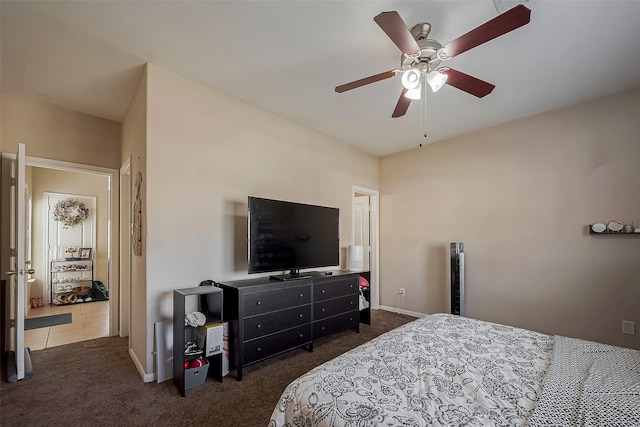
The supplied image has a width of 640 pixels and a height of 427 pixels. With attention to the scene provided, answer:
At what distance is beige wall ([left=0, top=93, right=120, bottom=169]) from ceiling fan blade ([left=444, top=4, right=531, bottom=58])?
3.86 metres

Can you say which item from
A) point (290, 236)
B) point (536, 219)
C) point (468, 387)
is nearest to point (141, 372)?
point (290, 236)

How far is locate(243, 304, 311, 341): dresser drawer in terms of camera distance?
265cm

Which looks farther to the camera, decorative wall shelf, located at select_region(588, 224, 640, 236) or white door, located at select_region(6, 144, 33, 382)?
decorative wall shelf, located at select_region(588, 224, 640, 236)

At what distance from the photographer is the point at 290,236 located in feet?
10.6

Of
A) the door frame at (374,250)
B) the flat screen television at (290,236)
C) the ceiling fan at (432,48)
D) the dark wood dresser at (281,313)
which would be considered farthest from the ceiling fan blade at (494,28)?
the door frame at (374,250)

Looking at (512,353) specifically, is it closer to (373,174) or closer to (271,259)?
(271,259)

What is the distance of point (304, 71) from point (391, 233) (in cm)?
310

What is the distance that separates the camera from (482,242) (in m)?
3.93

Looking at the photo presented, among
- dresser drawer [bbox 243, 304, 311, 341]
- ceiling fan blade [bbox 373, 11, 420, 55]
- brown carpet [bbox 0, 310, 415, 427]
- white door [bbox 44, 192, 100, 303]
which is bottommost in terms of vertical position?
brown carpet [bbox 0, 310, 415, 427]

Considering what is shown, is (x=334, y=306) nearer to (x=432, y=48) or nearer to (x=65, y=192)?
(x=432, y=48)

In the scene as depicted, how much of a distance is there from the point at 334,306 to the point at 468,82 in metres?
2.61

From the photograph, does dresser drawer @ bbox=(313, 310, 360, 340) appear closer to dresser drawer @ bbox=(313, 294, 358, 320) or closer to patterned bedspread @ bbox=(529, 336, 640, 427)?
dresser drawer @ bbox=(313, 294, 358, 320)

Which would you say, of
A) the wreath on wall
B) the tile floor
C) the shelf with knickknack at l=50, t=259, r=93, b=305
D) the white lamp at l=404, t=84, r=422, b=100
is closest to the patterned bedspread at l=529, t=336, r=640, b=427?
the white lamp at l=404, t=84, r=422, b=100

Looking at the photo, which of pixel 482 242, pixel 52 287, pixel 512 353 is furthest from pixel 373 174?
pixel 52 287
